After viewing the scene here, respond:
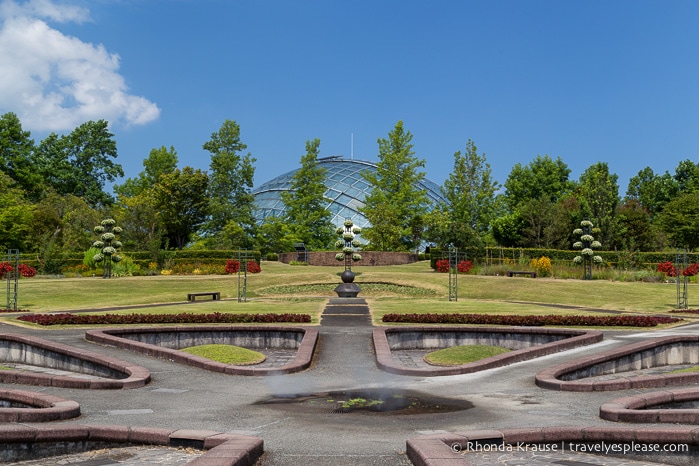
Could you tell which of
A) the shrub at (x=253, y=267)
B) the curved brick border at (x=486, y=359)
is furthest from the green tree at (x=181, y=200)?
the curved brick border at (x=486, y=359)

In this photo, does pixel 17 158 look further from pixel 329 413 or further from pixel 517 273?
pixel 329 413

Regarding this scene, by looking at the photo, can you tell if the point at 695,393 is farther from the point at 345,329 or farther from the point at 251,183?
the point at 251,183

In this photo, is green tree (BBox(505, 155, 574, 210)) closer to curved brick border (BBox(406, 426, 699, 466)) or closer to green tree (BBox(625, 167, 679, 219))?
green tree (BBox(625, 167, 679, 219))

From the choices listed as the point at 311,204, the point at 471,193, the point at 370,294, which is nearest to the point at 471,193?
the point at 471,193

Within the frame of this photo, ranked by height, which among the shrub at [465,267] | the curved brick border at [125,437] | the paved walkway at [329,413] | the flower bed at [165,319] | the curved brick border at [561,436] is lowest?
the paved walkway at [329,413]

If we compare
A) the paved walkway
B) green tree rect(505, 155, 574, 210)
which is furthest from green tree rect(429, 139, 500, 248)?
the paved walkway

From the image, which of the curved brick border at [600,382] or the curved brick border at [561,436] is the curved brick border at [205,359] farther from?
the curved brick border at [561,436]

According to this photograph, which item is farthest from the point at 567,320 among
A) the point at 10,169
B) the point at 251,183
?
the point at 10,169

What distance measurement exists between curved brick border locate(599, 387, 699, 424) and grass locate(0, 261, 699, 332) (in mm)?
15152

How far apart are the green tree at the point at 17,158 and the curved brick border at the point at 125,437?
86.0 meters

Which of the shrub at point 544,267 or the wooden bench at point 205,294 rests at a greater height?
the shrub at point 544,267

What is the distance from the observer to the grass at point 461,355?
17.4 metres

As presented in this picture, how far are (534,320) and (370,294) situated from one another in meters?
16.8

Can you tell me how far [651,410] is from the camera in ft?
34.8
